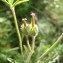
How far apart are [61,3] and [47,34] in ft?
0.94

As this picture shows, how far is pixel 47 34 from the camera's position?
145 cm

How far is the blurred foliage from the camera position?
1.22 m

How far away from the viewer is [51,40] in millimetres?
1397

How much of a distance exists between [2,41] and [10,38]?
0.22 ft

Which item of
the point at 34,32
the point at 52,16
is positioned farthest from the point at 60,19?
the point at 34,32

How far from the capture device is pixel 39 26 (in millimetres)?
1462

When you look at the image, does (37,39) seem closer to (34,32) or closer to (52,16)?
(52,16)

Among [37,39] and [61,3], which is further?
[61,3]

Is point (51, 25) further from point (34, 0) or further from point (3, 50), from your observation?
point (3, 50)

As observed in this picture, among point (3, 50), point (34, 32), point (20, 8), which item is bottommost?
point (34, 32)

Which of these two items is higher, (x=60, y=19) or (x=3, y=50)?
(x=60, y=19)

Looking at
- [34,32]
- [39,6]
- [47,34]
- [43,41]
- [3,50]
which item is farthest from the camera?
[39,6]

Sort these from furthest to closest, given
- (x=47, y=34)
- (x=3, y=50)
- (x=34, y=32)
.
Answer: (x=47, y=34), (x=3, y=50), (x=34, y=32)

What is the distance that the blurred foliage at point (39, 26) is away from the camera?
1216 millimetres
